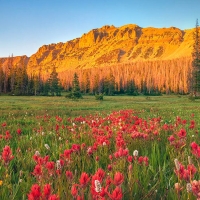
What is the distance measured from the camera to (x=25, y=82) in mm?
89625

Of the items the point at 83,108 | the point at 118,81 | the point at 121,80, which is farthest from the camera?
the point at 121,80

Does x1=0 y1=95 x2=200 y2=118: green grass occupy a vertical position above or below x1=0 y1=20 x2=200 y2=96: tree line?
below

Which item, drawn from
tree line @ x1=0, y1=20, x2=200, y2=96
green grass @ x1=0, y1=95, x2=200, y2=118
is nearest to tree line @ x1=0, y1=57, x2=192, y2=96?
tree line @ x1=0, y1=20, x2=200, y2=96

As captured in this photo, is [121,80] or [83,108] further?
[121,80]

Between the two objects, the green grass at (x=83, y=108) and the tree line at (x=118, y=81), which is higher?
the tree line at (x=118, y=81)

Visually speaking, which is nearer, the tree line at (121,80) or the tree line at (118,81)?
the tree line at (121,80)

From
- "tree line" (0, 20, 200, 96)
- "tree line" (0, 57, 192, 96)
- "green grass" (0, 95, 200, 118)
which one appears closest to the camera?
"green grass" (0, 95, 200, 118)

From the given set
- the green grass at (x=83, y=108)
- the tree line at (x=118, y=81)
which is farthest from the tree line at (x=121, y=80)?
the green grass at (x=83, y=108)

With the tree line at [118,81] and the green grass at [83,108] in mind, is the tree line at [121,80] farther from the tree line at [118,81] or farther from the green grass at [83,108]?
the green grass at [83,108]

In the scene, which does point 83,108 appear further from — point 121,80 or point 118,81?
point 121,80

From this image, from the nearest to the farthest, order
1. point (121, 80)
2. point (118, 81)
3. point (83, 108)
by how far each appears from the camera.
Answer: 1. point (83, 108)
2. point (118, 81)
3. point (121, 80)

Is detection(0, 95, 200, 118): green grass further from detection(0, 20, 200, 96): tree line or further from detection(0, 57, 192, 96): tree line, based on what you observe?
detection(0, 57, 192, 96): tree line

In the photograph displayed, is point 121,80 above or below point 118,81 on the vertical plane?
above

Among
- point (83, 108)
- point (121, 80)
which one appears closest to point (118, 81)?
point (121, 80)
